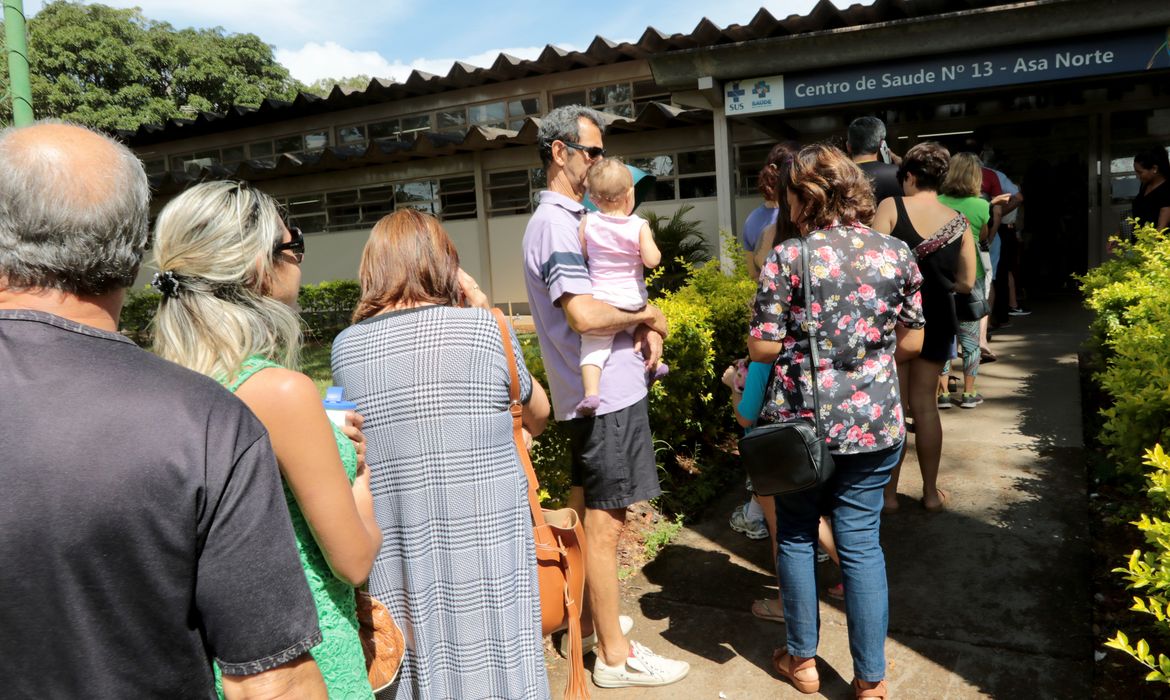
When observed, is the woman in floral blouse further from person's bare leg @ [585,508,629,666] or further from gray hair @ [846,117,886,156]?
gray hair @ [846,117,886,156]

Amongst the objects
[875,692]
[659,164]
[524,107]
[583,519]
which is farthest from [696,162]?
[875,692]

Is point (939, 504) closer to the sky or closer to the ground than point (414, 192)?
closer to the ground

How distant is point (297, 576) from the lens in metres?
1.29

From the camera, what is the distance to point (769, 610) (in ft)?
12.1

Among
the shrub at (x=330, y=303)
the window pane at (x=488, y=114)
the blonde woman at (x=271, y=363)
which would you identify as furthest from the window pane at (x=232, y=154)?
the blonde woman at (x=271, y=363)

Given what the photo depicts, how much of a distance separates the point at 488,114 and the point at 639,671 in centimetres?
1597

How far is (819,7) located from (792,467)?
8197 millimetres

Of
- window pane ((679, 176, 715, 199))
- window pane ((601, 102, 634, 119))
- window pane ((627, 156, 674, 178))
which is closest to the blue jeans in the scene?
window pane ((679, 176, 715, 199))

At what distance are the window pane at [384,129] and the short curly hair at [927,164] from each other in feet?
53.2

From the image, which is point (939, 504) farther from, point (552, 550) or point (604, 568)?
point (552, 550)

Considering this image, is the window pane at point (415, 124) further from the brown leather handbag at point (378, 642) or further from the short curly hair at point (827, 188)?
the brown leather handbag at point (378, 642)

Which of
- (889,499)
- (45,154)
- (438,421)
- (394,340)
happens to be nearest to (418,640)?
(438,421)

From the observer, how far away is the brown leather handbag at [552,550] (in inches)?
93.6

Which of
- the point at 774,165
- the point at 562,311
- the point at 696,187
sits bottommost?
the point at 562,311
